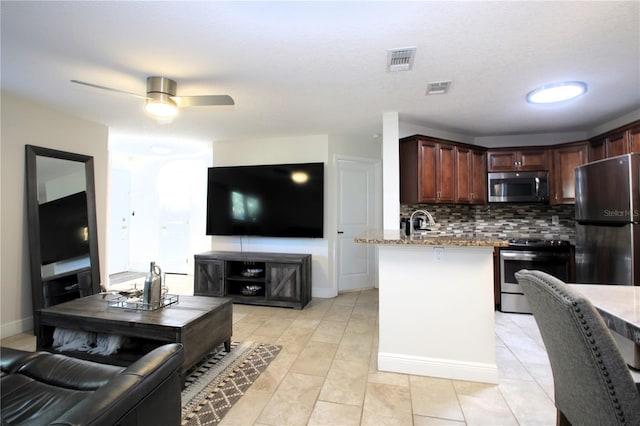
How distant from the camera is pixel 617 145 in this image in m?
3.22

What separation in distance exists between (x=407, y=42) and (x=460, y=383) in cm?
243

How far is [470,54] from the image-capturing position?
2.06 metres

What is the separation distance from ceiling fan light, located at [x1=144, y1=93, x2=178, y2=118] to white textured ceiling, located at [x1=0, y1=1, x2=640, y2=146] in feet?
0.58

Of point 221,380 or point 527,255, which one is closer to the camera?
point 221,380

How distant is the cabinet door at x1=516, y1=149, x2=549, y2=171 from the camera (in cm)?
386

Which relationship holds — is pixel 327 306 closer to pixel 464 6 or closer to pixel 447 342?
pixel 447 342

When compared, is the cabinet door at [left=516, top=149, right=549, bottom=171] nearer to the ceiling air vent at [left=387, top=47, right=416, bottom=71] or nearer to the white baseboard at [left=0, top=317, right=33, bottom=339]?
the ceiling air vent at [left=387, top=47, right=416, bottom=71]

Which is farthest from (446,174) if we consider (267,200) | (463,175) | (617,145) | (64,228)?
(64,228)

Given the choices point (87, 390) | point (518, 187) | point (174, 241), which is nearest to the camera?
point (87, 390)

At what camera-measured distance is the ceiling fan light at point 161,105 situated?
7.76 ft

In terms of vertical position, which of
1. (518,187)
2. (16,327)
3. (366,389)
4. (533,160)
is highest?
(533,160)

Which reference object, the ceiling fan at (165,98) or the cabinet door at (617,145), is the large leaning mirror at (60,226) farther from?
the cabinet door at (617,145)

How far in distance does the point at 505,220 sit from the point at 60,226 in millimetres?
5687

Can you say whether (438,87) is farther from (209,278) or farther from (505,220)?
(209,278)
